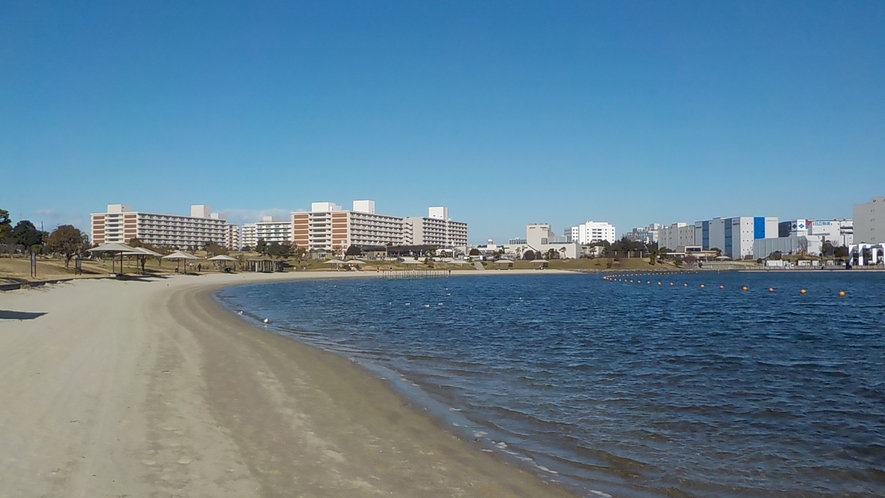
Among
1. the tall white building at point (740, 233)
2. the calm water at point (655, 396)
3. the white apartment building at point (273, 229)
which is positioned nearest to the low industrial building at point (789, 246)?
the tall white building at point (740, 233)

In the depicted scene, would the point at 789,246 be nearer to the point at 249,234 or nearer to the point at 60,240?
the point at 249,234

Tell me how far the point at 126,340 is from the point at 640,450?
12016 millimetres

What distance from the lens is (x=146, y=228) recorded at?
507 feet

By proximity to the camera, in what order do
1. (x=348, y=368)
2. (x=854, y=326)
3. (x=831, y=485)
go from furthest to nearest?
(x=854, y=326), (x=348, y=368), (x=831, y=485)

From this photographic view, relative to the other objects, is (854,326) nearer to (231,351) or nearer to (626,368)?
(626,368)

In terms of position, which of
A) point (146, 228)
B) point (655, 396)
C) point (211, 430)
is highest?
point (146, 228)

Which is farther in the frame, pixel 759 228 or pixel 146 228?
pixel 759 228

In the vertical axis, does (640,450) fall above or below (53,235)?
below

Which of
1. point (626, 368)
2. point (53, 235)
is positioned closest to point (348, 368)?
point (626, 368)

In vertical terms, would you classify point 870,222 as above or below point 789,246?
above

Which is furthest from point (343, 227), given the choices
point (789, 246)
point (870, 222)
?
point (870, 222)

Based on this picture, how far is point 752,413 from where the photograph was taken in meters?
9.69

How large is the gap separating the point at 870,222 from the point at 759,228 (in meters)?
36.4

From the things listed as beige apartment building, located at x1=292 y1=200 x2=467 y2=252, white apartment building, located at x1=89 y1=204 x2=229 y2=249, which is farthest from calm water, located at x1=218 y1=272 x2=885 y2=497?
white apartment building, located at x1=89 y1=204 x2=229 y2=249
